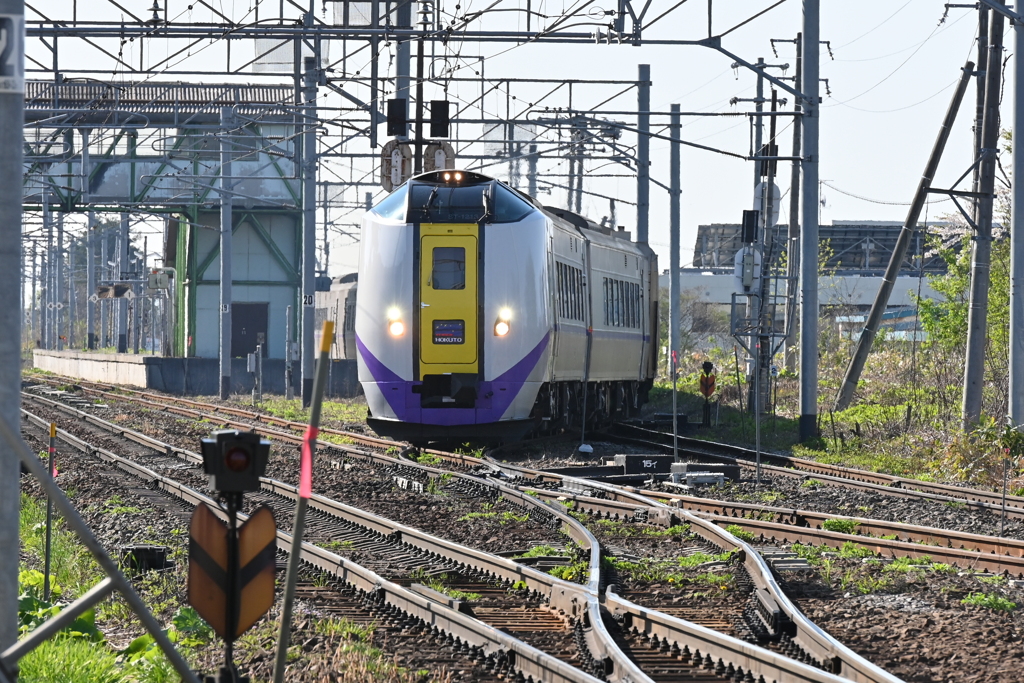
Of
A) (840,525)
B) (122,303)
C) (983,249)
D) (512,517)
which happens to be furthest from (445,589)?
(122,303)

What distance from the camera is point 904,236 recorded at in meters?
27.2

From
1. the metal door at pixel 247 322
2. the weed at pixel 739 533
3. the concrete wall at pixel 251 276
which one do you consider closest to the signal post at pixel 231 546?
the weed at pixel 739 533

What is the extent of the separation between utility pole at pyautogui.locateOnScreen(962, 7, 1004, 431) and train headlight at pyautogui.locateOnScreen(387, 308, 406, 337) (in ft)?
25.1

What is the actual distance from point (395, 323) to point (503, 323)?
4.50ft

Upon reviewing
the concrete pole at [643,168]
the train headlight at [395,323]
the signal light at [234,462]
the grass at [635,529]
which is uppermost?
the concrete pole at [643,168]

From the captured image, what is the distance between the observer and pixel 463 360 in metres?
19.0

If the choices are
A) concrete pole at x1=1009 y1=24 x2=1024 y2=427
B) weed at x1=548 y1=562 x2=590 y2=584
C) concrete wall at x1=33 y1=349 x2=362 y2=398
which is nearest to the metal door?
concrete wall at x1=33 y1=349 x2=362 y2=398

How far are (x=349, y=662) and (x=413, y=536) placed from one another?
4.73 meters

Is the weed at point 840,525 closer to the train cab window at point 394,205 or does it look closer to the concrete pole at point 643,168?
the train cab window at point 394,205

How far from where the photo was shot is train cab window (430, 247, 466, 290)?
18.9m

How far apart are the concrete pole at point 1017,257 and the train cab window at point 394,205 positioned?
300 inches

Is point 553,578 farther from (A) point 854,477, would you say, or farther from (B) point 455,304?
(B) point 455,304

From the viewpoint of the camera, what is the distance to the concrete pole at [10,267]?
5.92 m

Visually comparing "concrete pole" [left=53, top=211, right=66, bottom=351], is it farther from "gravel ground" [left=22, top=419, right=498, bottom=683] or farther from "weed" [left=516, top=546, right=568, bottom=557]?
"weed" [left=516, top=546, right=568, bottom=557]
